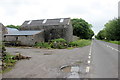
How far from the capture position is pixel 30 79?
5977mm

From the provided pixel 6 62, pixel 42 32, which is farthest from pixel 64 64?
pixel 42 32

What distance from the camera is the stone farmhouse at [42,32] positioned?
29.0m

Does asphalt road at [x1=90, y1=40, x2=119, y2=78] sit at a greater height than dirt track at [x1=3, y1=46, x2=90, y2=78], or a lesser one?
greater

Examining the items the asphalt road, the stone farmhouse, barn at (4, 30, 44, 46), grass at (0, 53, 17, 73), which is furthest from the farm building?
grass at (0, 53, 17, 73)

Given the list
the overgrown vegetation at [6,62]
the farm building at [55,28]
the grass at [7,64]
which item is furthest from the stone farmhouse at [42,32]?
the grass at [7,64]

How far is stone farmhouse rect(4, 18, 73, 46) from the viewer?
29.0 m

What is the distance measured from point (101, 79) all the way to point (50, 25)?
30159 millimetres

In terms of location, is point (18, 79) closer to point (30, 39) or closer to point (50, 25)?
point (30, 39)

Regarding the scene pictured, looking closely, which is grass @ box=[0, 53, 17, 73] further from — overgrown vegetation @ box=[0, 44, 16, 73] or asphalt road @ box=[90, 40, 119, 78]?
asphalt road @ box=[90, 40, 119, 78]

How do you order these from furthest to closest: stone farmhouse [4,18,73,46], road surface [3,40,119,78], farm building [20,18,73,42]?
farm building [20,18,73,42], stone farmhouse [4,18,73,46], road surface [3,40,119,78]

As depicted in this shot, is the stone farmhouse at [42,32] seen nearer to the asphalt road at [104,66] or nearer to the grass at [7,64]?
the grass at [7,64]

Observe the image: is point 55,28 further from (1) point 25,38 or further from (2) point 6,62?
(2) point 6,62

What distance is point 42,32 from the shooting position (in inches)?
1320

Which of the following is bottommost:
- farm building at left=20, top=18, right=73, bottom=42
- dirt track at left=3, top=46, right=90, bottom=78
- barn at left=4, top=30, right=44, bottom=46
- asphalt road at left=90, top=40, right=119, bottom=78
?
dirt track at left=3, top=46, right=90, bottom=78
